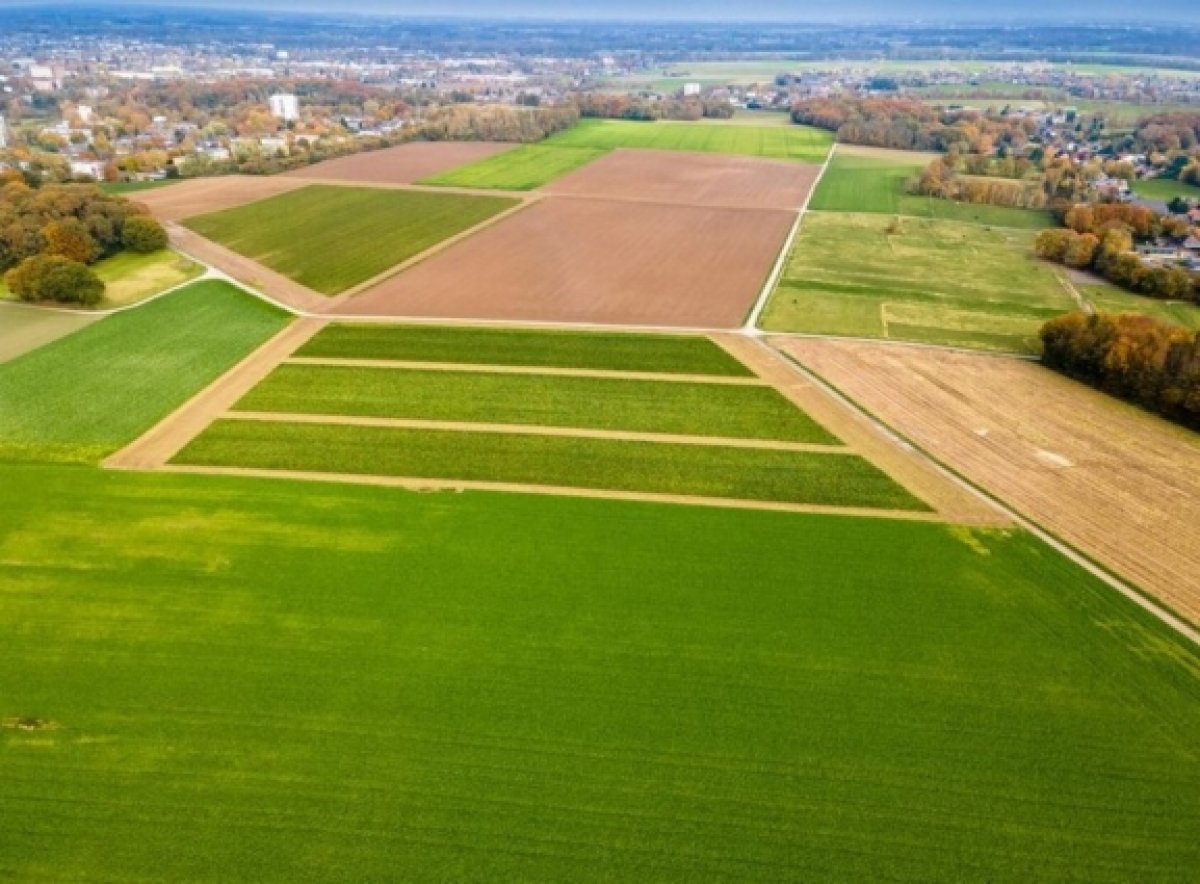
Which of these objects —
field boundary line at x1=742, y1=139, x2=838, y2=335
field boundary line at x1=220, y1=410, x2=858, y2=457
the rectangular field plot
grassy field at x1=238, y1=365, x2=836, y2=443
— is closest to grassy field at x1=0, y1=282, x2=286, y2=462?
the rectangular field plot

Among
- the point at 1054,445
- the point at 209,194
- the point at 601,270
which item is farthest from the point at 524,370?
the point at 209,194

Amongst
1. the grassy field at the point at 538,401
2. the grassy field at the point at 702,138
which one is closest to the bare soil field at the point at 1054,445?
the grassy field at the point at 538,401

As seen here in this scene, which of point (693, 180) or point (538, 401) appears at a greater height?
point (693, 180)

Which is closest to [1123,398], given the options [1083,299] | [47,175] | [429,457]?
[1083,299]

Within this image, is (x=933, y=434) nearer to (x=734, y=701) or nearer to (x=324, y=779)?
(x=734, y=701)

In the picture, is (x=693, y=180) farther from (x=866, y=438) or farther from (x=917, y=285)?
(x=866, y=438)

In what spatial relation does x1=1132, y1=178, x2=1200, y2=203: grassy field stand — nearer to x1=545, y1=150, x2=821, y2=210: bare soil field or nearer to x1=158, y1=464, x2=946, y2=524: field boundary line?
x1=545, y1=150, x2=821, y2=210: bare soil field
